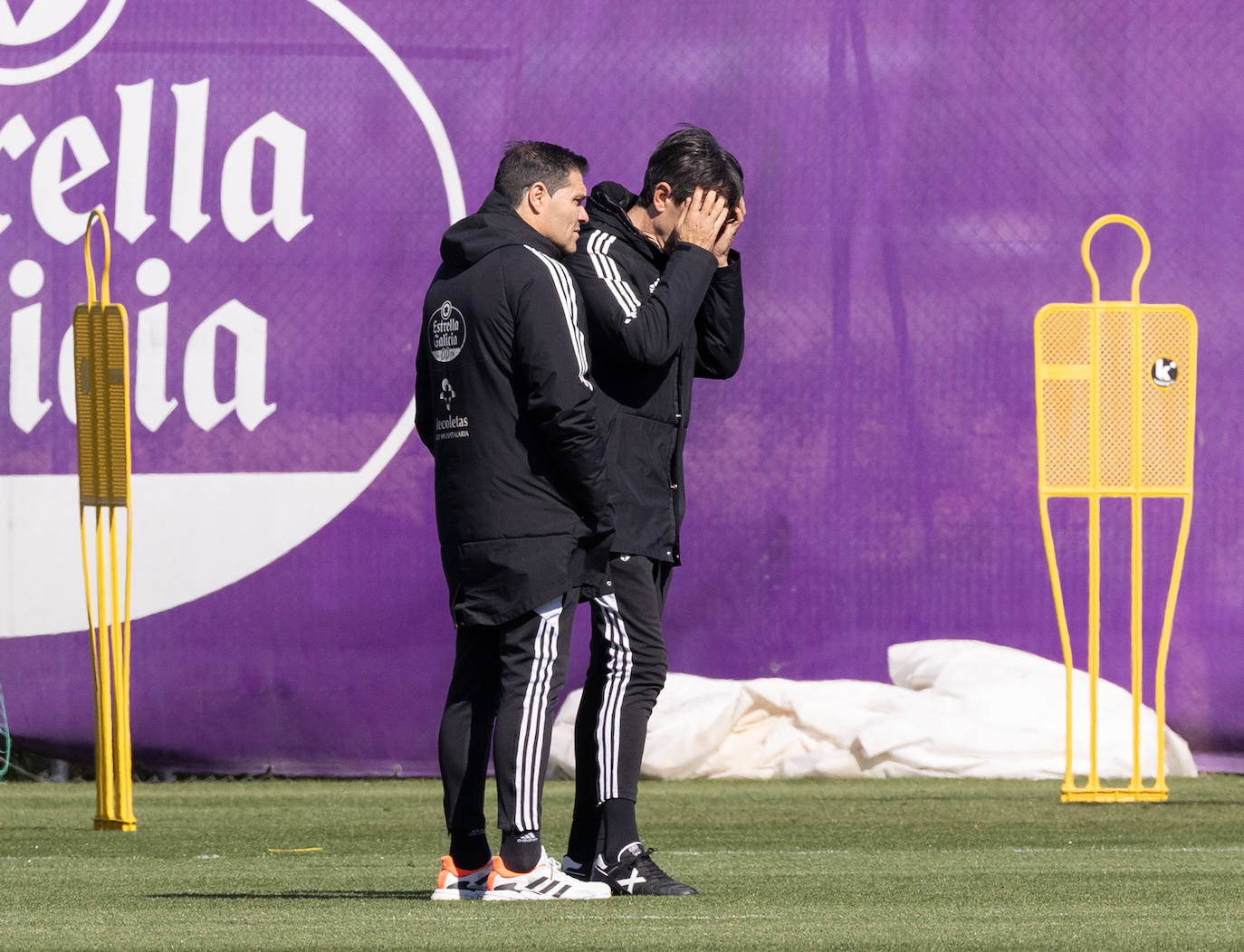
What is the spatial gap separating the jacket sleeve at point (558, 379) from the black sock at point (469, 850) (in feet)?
1.77

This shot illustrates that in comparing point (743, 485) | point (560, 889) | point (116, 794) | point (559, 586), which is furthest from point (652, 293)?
point (743, 485)

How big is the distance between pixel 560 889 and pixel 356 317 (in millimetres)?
3114

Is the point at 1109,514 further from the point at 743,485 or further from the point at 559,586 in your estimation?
the point at 559,586

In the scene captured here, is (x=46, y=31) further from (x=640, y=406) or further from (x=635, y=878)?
(x=635, y=878)

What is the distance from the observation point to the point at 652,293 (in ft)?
9.78

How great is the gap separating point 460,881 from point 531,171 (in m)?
1.12

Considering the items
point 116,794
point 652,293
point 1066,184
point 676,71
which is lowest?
point 116,794

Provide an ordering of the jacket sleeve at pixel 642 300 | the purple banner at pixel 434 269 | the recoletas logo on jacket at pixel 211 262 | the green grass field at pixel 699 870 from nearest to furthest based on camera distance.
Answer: the green grass field at pixel 699 870 → the jacket sleeve at pixel 642 300 → the purple banner at pixel 434 269 → the recoletas logo on jacket at pixel 211 262

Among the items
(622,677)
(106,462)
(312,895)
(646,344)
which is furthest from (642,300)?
(106,462)

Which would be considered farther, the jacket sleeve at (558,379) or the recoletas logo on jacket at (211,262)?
the recoletas logo on jacket at (211,262)

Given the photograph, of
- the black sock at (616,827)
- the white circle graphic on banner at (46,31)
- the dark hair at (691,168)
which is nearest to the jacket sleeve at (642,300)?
the dark hair at (691,168)

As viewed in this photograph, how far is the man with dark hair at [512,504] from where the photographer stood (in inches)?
111

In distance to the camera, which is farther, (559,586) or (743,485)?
(743,485)

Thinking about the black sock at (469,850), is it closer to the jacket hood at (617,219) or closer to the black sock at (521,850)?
the black sock at (521,850)
